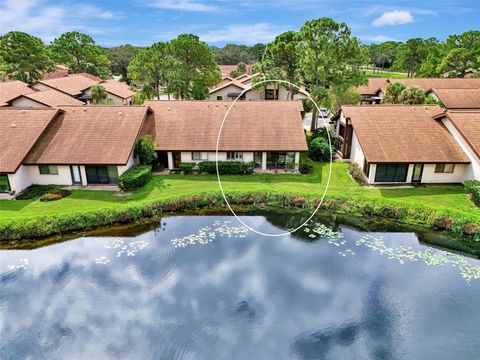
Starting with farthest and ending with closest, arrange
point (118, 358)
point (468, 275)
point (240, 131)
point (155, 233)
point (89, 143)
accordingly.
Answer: point (240, 131) < point (89, 143) < point (155, 233) < point (468, 275) < point (118, 358)

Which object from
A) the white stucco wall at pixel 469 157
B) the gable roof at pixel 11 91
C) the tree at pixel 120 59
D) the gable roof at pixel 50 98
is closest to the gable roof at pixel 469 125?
the white stucco wall at pixel 469 157

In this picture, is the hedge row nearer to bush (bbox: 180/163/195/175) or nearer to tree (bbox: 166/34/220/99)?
bush (bbox: 180/163/195/175)

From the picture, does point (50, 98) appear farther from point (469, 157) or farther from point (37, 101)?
point (469, 157)

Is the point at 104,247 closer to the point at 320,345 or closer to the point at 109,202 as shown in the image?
the point at 109,202

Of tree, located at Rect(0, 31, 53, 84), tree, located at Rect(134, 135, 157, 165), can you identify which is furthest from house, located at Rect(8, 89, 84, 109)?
tree, located at Rect(0, 31, 53, 84)

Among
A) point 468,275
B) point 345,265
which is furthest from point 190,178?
point 468,275

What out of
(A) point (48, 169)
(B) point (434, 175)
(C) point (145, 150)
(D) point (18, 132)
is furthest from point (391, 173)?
(D) point (18, 132)
